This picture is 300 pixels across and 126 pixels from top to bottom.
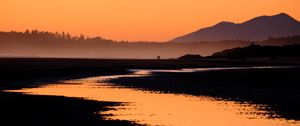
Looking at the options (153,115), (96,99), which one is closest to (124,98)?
(96,99)

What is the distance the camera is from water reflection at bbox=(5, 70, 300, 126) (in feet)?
122

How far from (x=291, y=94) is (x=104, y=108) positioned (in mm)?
23397

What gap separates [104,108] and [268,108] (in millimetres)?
13225

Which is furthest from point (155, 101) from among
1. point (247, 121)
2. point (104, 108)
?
point (247, 121)

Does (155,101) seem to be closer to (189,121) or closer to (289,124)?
(189,121)

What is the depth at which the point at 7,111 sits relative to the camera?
1567 inches

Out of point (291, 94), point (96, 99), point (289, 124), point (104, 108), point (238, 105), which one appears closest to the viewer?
point (289, 124)

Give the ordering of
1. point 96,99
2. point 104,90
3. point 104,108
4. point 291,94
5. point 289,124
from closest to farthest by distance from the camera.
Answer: point 289,124
point 104,108
point 96,99
point 291,94
point 104,90

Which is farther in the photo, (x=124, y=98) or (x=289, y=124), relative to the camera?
(x=124, y=98)

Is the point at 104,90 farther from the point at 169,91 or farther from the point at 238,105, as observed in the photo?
the point at 238,105

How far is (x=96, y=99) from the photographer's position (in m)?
52.1

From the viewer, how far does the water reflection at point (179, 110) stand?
3716 cm

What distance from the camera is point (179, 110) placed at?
43.7 metres

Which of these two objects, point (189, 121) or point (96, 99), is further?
point (96, 99)
